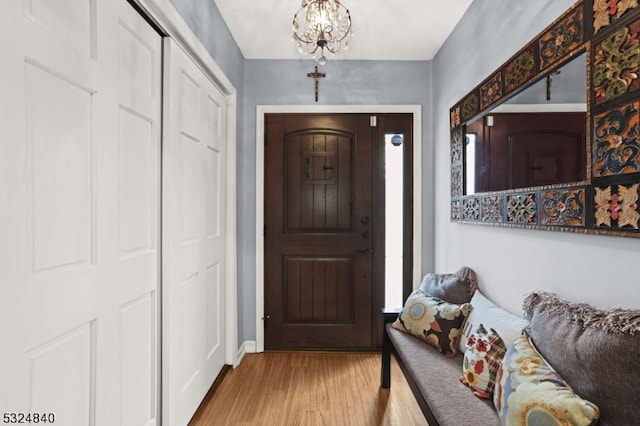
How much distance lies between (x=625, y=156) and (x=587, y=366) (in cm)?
65

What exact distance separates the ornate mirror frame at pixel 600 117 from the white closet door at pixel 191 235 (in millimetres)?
1701

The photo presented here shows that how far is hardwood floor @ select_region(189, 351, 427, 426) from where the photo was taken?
2.12 m

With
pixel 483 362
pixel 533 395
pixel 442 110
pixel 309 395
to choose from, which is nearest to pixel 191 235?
pixel 309 395

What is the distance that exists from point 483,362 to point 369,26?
229 centimetres

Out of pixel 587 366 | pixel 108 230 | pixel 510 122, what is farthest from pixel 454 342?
pixel 108 230

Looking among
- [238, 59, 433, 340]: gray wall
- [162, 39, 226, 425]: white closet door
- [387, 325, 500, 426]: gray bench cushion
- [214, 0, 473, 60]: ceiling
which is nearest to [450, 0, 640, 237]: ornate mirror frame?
[387, 325, 500, 426]: gray bench cushion

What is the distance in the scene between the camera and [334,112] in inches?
124

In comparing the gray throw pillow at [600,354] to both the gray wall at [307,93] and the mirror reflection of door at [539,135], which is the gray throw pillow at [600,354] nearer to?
the mirror reflection of door at [539,135]

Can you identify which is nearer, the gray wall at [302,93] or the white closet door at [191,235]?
the white closet door at [191,235]

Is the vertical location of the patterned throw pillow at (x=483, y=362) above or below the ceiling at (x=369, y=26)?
below

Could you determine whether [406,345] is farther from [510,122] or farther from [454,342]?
[510,122]

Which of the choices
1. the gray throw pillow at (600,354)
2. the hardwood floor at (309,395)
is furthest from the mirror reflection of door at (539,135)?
the hardwood floor at (309,395)

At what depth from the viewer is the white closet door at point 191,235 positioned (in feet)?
5.98

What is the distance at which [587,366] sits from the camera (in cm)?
106
